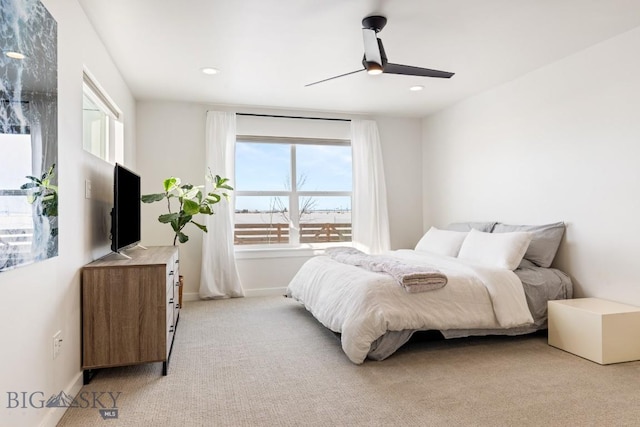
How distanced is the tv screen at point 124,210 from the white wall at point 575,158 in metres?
3.74

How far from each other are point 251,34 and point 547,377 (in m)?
3.21

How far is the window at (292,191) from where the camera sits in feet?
17.6

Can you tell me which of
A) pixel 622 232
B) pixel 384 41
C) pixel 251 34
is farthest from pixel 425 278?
pixel 251 34

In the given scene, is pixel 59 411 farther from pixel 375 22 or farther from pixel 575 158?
pixel 575 158

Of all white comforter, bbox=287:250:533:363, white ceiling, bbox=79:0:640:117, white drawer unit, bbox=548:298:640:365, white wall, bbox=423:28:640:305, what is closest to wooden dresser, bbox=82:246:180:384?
white comforter, bbox=287:250:533:363

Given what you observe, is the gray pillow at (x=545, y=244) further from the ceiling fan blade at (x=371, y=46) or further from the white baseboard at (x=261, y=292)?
the white baseboard at (x=261, y=292)

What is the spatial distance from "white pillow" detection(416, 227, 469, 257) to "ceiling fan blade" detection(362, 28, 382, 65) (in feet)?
7.35

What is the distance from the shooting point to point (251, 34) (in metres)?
3.16

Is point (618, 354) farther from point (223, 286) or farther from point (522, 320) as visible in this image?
point (223, 286)

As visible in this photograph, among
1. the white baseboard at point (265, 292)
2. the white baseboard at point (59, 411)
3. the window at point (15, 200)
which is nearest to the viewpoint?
the window at point (15, 200)

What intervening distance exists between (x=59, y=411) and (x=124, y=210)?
4.77ft

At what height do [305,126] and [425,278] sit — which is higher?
[305,126]

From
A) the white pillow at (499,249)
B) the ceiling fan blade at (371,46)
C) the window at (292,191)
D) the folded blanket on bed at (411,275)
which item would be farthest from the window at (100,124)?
the white pillow at (499,249)

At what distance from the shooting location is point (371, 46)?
2.90 metres
